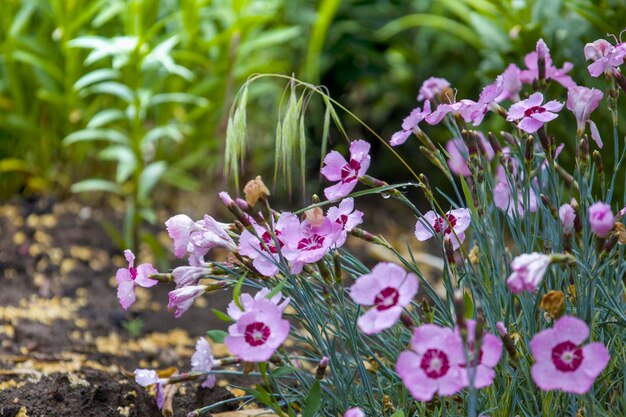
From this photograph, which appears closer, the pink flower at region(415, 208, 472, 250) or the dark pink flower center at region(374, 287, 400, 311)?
the dark pink flower center at region(374, 287, 400, 311)

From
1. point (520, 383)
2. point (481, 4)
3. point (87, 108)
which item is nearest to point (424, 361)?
point (520, 383)

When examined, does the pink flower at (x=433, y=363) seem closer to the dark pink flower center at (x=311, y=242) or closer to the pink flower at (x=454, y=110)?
the dark pink flower center at (x=311, y=242)

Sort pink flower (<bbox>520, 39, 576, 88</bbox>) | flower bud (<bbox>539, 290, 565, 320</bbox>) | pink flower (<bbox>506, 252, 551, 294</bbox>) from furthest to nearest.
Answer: pink flower (<bbox>520, 39, 576, 88</bbox>), flower bud (<bbox>539, 290, 565, 320</bbox>), pink flower (<bbox>506, 252, 551, 294</bbox>)

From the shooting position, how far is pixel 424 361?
39.0 inches

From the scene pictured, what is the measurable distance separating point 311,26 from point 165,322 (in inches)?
70.3

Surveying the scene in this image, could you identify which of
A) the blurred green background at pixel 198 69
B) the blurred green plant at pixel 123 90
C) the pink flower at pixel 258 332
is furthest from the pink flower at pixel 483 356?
the blurred green plant at pixel 123 90

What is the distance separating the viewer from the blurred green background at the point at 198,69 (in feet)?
9.16

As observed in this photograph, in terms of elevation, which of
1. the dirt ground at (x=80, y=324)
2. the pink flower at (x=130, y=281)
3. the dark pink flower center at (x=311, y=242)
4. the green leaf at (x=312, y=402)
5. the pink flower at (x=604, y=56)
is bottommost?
the dirt ground at (x=80, y=324)

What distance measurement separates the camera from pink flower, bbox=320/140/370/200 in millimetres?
1273

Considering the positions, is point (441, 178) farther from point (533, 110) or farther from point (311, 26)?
point (533, 110)

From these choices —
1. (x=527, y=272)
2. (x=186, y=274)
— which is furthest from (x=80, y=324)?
(x=527, y=272)

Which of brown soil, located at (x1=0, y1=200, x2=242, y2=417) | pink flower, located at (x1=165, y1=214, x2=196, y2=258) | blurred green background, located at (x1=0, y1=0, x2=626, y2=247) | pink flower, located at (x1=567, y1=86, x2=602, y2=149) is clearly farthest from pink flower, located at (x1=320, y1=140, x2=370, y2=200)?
blurred green background, located at (x1=0, y1=0, x2=626, y2=247)

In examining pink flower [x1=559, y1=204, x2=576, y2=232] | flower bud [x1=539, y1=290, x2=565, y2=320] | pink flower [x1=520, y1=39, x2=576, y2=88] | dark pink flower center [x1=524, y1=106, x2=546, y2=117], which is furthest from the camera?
pink flower [x1=520, y1=39, x2=576, y2=88]

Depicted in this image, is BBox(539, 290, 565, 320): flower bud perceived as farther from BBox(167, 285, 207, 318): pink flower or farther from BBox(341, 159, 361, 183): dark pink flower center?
BBox(167, 285, 207, 318): pink flower
